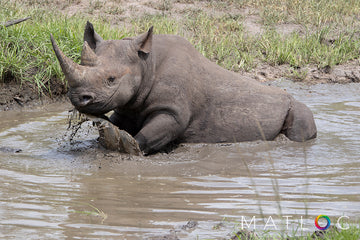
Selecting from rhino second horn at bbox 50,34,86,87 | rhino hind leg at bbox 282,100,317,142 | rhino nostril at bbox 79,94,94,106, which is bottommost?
rhino hind leg at bbox 282,100,317,142

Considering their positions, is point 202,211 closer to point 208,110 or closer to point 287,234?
point 287,234

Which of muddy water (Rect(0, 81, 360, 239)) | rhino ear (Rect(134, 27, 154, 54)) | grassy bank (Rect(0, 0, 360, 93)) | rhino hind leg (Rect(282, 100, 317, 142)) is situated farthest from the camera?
grassy bank (Rect(0, 0, 360, 93))

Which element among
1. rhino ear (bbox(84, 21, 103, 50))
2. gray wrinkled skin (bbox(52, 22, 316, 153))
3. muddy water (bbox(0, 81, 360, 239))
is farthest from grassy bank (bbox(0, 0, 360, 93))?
gray wrinkled skin (bbox(52, 22, 316, 153))

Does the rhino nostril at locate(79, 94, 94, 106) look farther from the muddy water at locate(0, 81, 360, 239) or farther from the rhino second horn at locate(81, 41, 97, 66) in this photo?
the muddy water at locate(0, 81, 360, 239)

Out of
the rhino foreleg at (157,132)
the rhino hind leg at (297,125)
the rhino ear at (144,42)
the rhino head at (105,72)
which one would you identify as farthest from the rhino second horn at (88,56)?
the rhino hind leg at (297,125)

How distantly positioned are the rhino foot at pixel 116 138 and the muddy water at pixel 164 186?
108 millimetres

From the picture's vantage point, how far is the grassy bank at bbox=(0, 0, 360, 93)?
8992mm

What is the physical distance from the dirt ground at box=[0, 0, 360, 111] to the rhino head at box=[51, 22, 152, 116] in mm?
2654

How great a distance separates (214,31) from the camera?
12.0 meters

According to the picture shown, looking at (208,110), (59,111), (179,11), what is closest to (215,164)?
(208,110)

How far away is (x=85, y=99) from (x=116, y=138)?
24.7 inches

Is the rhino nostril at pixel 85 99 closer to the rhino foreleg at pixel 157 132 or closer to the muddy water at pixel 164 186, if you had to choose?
the muddy water at pixel 164 186

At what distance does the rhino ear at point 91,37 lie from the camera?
6.48 metres

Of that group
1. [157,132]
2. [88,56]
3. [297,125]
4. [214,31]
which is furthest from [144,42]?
[214,31]
